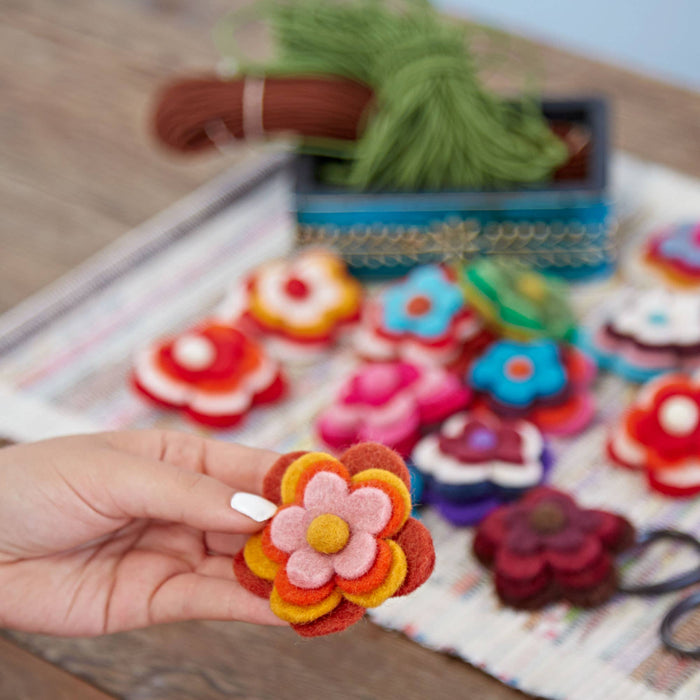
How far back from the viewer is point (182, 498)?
65cm

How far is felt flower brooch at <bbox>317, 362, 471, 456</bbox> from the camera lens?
2.82 feet

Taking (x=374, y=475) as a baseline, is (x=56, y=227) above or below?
above

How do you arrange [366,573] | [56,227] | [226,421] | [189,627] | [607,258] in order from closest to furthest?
[366,573] → [189,627] → [226,421] → [607,258] → [56,227]

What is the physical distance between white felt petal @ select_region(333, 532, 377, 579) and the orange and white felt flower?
398mm

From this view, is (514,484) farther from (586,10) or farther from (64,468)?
(586,10)

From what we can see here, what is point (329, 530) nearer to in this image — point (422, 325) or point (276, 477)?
point (276, 477)

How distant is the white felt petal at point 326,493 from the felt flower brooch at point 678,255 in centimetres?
51

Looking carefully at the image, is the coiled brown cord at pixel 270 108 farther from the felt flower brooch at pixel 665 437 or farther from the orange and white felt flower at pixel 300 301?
the felt flower brooch at pixel 665 437

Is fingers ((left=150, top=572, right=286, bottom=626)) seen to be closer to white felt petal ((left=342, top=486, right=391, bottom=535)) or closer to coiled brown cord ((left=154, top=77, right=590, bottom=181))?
white felt petal ((left=342, top=486, right=391, bottom=535))

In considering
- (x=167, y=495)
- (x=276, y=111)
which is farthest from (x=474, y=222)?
(x=167, y=495)

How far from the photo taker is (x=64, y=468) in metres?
0.68

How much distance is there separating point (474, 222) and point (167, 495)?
0.48 meters

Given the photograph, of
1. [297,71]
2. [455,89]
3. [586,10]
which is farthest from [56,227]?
[586,10]

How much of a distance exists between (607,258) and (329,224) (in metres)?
0.27
